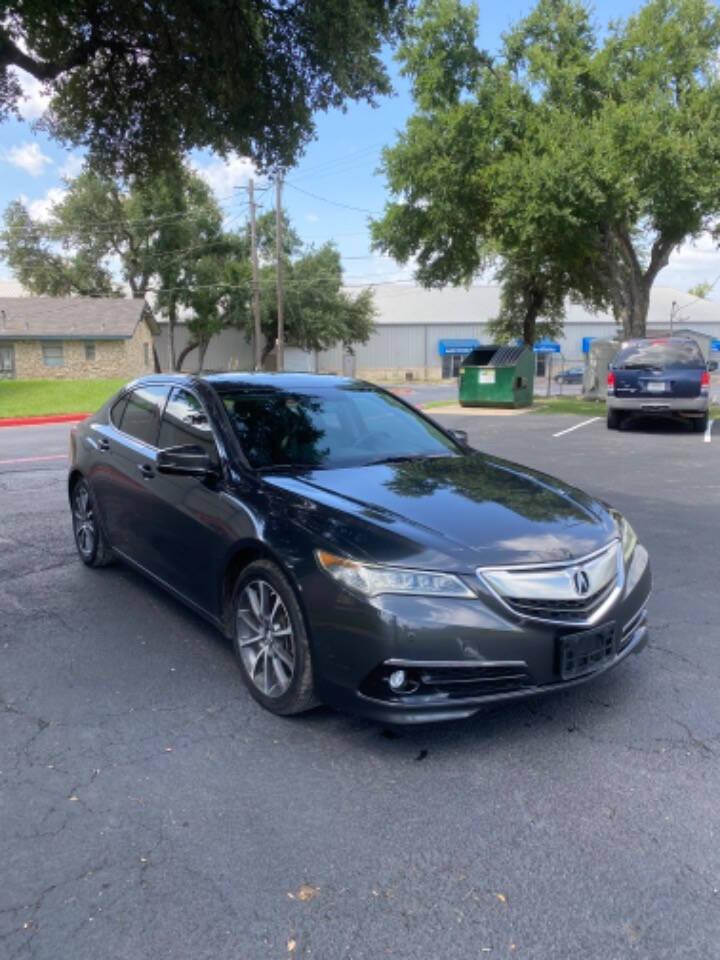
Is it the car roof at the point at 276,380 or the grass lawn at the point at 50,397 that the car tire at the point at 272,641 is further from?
the grass lawn at the point at 50,397

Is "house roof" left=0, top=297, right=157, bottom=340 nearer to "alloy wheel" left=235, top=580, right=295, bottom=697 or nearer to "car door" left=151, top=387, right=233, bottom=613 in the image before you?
"car door" left=151, top=387, right=233, bottom=613

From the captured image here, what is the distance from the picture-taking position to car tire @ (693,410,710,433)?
1449 cm

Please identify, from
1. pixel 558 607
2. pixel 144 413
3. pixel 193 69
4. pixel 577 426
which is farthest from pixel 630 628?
pixel 577 426

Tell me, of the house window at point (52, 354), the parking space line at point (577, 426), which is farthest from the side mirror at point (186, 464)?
the house window at point (52, 354)

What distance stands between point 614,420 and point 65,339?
1248 inches

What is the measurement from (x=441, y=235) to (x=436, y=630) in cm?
2121

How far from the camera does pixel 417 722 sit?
9.61 ft

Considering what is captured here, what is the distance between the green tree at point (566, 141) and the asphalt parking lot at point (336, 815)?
16.2 meters

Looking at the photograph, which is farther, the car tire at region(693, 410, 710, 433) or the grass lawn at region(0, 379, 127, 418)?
the grass lawn at region(0, 379, 127, 418)

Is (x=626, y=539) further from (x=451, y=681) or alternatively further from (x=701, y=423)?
(x=701, y=423)

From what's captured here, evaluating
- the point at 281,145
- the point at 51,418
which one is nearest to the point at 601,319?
the point at 51,418

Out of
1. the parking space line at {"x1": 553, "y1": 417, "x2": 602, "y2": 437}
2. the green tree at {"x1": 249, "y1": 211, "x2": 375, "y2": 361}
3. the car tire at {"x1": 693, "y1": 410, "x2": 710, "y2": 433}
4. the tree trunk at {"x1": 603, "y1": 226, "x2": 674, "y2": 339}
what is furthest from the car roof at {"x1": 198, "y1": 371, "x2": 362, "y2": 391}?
the green tree at {"x1": 249, "y1": 211, "x2": 375, "y2": 361}

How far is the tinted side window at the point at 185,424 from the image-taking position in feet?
13.9

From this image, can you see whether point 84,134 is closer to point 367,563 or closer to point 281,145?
point 281,145
